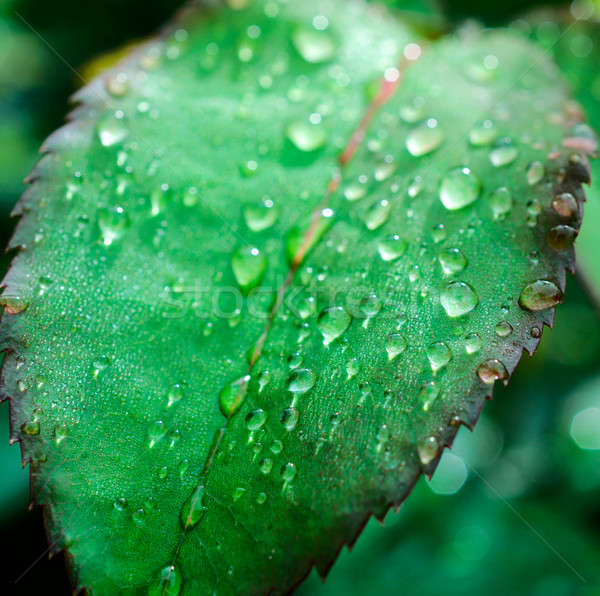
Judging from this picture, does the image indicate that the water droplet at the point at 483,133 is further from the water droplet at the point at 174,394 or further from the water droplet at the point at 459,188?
the water droplet at the point at 174,394

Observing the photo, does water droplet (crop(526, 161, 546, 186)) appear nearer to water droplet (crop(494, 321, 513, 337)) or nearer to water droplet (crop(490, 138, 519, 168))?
water droplet (crop(490, 138, 519, 168))

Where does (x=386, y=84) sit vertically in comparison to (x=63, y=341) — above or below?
below

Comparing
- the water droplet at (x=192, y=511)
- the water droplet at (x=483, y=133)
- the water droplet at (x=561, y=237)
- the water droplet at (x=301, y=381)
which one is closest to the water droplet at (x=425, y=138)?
the water droplet at (x=483, y=133)

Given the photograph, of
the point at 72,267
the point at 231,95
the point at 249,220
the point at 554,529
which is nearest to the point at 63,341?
the point at 72,267

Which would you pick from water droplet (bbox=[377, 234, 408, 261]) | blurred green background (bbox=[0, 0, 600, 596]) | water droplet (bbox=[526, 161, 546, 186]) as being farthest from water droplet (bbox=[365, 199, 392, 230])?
blurred green background (bbox=[0, 0, 600, 596])

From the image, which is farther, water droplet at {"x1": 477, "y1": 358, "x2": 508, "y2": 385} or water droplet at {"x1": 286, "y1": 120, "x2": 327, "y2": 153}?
water droplet at {"x1": 286, "y1": 120, "x2": 327, "y2": 153}

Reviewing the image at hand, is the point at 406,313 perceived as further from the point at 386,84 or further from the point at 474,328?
the point at 386,84

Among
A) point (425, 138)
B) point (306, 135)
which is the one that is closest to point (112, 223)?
point (306, 135)
